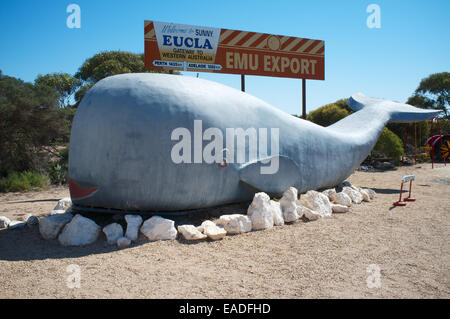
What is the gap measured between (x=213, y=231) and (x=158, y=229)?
788mm

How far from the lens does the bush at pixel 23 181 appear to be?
30.1 feet

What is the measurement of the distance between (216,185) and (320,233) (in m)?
1.80

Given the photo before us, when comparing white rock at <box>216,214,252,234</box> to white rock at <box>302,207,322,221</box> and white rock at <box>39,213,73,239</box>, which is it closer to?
white rock at <box>302,207,322,221</box>

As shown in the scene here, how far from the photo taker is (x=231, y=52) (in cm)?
1030

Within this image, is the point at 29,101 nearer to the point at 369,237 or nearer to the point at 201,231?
the point at 201,231

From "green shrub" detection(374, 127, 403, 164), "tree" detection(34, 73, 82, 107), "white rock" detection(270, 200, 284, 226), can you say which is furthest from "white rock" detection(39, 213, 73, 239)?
"tree" detection(34, 73, 82, 107)

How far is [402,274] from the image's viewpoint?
360 centimetres

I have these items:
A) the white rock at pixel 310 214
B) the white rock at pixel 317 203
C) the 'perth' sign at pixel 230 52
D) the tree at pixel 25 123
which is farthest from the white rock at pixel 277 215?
the tree at pixel 25 123

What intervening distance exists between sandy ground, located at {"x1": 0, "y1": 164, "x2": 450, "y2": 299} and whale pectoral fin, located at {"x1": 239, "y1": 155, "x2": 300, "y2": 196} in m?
0.73

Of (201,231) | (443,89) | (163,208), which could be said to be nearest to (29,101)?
(163,208)

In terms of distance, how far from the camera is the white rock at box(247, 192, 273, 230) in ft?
16.9

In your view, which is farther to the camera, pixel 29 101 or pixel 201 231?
pixel 29 101

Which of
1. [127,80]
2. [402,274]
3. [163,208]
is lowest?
[402,274]

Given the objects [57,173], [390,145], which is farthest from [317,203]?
[390,145]
